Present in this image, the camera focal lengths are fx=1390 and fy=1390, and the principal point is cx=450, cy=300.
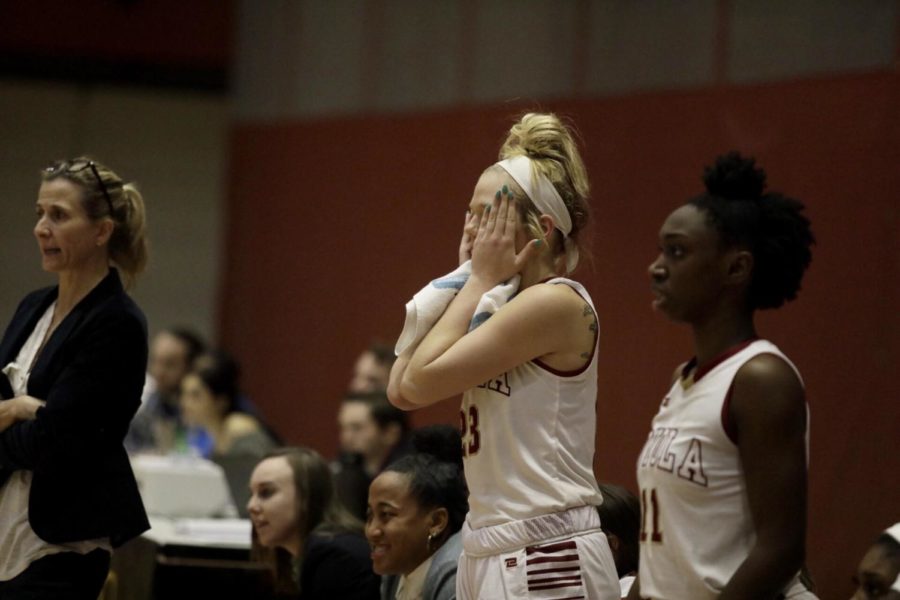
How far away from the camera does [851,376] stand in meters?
Answer: 5.22

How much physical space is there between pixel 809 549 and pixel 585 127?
235 centimetres

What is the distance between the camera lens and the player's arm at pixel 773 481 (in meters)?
2.32

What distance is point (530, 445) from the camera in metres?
2.56

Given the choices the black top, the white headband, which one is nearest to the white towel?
the white headband

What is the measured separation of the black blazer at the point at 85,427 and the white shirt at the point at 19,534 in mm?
30

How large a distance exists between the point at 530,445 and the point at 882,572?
3.40 ft

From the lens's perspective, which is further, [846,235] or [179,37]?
[179,37]

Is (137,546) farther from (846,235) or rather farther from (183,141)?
(183,141)

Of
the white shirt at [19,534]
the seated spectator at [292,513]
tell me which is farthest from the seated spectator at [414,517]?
the white shirt at [19,534]

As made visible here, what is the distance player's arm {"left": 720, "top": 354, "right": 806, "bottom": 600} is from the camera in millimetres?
2322

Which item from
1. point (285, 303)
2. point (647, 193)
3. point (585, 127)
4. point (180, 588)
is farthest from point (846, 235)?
point (285, 303)

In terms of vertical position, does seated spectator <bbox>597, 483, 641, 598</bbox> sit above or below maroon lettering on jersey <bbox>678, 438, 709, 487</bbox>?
below

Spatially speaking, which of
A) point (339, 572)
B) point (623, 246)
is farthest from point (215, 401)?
point (339, 572)

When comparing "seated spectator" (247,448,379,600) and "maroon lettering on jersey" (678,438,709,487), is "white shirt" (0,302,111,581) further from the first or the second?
"maroon lettering on jersey" (678,438,709,487)
